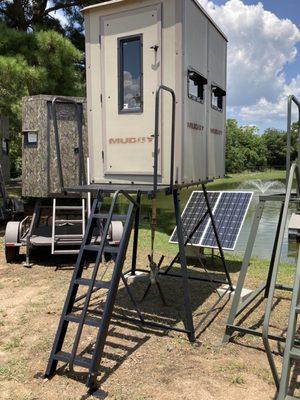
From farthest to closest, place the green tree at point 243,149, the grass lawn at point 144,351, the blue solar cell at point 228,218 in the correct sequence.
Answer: the green tree at point 243,149, the blue solar cell at point 228,218, the grass lawn at point 144,351

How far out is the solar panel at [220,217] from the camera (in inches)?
314

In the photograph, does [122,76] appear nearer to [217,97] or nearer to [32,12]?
[217,97]

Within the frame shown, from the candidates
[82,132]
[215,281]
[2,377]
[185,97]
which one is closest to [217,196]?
[215,281]

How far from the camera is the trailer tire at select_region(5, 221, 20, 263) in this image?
29.0ft

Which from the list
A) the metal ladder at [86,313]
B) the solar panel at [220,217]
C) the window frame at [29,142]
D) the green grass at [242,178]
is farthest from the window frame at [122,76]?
the green grass at [242,178]

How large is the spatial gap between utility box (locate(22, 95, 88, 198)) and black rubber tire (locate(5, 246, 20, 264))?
119 cm

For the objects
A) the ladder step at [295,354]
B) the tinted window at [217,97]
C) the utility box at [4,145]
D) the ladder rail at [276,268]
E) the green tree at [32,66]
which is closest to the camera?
the ladder step at [295,354]

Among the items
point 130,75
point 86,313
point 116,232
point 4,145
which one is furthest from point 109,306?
point 4,145

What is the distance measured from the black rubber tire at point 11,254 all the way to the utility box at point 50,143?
1.19 metres

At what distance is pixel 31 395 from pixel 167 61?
400cm

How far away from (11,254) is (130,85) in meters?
4.87

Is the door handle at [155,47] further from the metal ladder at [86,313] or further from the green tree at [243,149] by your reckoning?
the green tree at [243,149]

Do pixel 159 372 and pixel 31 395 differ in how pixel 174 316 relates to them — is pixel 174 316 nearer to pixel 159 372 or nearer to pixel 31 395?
pixel 159 372

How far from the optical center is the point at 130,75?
574 centimetres
